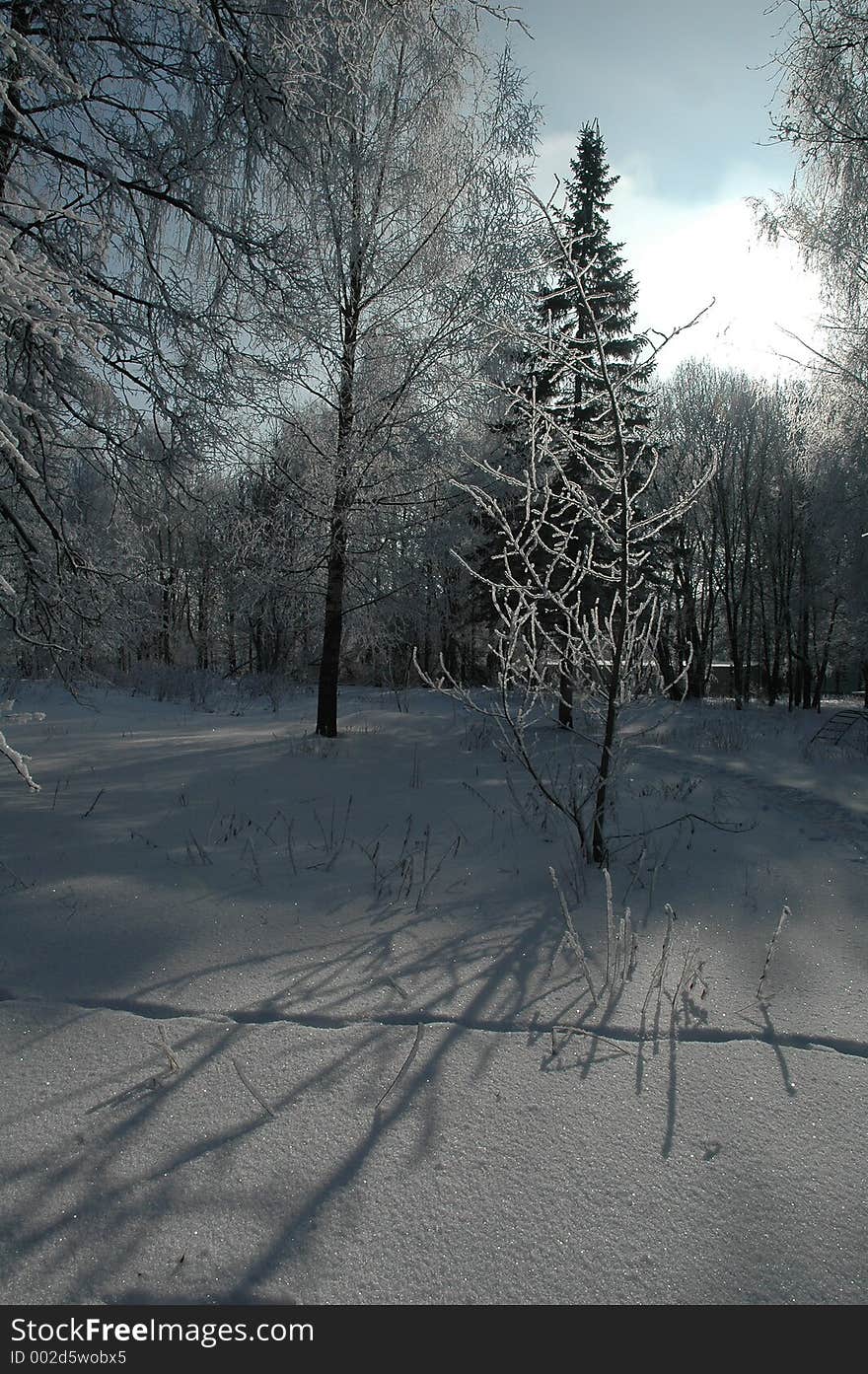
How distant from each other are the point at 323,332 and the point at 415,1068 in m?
6.06

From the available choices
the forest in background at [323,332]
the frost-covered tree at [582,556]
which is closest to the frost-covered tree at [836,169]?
the forest in background at [323,332]

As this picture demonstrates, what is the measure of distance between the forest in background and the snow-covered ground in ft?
3.65

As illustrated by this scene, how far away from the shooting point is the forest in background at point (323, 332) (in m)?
3.46

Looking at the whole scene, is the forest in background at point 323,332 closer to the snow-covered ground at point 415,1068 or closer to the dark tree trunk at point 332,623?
the dark tree trunk at point 332,623

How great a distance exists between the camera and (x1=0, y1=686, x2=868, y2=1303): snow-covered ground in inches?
52.5

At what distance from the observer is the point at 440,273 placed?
6824mm

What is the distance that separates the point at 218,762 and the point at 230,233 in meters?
3.80

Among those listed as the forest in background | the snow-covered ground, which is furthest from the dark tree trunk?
the snow-covered ground

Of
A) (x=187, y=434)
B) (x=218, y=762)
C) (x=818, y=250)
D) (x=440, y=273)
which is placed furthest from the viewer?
(x=818, y=250)

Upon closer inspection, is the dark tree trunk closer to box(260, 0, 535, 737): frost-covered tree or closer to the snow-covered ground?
box(260, 0, 535, 737): frost-covered tree
